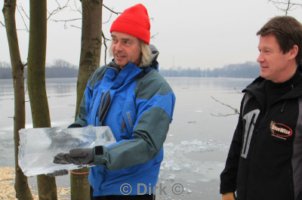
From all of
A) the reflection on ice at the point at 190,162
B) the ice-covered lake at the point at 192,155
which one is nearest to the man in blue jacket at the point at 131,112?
the ice-covered lake at the point at 192,155

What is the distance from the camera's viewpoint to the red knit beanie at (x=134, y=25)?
2.22 m

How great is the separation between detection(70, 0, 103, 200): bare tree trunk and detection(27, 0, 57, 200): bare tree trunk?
426mm

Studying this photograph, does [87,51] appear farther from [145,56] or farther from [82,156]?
[82,156]

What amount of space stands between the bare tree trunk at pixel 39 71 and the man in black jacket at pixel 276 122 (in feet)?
7.13

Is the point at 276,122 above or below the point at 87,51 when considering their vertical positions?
below

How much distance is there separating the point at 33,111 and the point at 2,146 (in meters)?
12.4

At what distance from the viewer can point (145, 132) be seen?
1993 millimetres

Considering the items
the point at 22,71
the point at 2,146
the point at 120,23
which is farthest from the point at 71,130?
the point at 2,146

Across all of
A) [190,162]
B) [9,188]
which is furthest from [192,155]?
[9,188]

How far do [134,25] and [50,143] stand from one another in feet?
2.93

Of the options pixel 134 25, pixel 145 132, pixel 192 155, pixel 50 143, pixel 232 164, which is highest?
pixel 134 25

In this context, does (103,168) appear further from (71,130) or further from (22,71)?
(22,71)

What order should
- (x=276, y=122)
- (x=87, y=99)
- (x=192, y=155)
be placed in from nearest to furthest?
(x=276, y=122) → (x=87, y=99) → (x=192, y=155)

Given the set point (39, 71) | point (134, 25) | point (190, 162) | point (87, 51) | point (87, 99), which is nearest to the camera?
point (134, 25)
